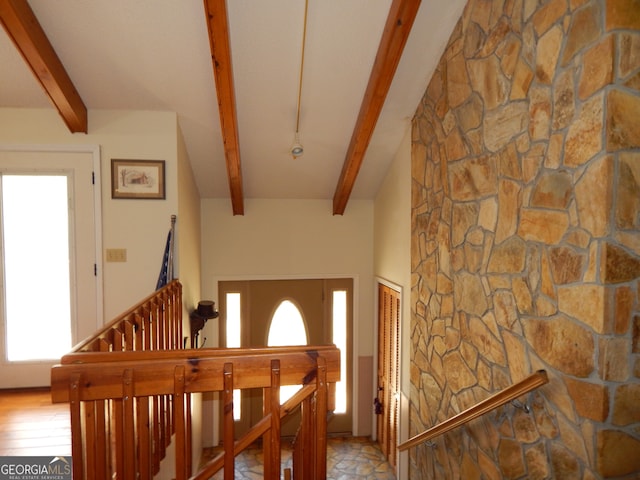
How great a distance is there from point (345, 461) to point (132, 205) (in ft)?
12.2

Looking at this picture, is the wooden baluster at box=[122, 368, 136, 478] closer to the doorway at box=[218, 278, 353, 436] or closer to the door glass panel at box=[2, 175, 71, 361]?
the door glass panel at box=[2, 175, 71, 361]

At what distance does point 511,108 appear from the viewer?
199 centimetres

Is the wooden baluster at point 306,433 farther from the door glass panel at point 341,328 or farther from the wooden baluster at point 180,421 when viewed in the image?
the door glass panel at point 341,328

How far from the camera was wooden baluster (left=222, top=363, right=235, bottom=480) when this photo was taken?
119 cm

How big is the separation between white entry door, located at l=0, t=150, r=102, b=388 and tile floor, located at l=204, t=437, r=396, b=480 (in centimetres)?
230

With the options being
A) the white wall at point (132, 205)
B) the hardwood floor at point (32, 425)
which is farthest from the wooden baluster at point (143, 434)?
the white wall at point (132, 205)

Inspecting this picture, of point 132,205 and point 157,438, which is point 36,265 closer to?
point 132,205

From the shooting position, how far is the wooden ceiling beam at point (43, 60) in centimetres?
213

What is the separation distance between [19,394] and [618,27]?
4404mm

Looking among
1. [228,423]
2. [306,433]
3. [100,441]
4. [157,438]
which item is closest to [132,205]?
[157,438]

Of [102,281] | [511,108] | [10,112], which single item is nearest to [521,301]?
[511,108]

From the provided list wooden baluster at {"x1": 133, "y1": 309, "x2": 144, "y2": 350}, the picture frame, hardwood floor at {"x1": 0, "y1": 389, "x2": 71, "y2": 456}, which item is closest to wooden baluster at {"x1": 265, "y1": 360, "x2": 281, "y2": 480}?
wooden baluster at {"x1": 133, "y1": 309, "x2": 144, "y2": 350}

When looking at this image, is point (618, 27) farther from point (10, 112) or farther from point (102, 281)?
point (10, 112)

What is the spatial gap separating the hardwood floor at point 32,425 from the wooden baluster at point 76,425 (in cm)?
122
